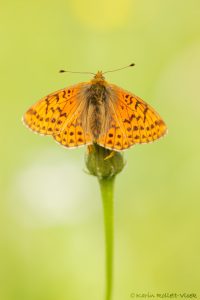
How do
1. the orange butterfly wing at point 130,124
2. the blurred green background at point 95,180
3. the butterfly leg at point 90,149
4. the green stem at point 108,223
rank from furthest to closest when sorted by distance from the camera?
the blurred green background at point 95,180 → the butterfly leg at point 90,149 → the orange butterfly wing at point 130,124 → the green stem at point 108,223

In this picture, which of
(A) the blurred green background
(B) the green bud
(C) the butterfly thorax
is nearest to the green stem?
(B) the green bud

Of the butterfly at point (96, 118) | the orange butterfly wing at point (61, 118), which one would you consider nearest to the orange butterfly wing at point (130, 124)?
the butterfly at point (96, 118)

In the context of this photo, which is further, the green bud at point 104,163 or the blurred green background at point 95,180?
the blurred green background at point 95,180

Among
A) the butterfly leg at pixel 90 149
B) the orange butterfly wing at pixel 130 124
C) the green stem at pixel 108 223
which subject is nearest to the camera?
the green stem at pixel 108 223

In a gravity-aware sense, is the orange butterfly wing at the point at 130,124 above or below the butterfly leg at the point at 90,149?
above

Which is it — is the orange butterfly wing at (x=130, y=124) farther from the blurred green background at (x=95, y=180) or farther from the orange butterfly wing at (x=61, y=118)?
the blurred green background at (x=95, y=180)

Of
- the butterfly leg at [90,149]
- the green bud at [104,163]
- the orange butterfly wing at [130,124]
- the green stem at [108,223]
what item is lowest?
the green stem at [108,223]

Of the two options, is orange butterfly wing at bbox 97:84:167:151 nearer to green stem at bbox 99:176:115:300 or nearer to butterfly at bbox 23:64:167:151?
butterfly at bbox 23:64:167:151

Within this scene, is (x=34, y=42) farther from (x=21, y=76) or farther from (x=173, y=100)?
(x=173, y=100)
